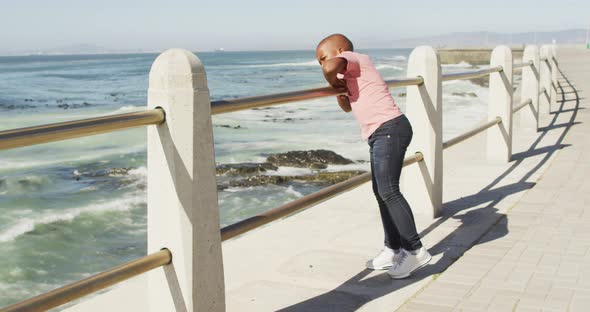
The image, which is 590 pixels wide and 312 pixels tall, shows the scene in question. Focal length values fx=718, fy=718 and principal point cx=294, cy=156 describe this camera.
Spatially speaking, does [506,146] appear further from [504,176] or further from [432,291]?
[432,291]

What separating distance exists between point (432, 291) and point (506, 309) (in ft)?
1.37

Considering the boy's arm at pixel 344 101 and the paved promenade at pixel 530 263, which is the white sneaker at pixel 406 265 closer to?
the paved promenade at pixel 530 263

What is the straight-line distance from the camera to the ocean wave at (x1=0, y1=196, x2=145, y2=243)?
951cm

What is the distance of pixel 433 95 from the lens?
5.28m

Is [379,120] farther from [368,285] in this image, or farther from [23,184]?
[23,184]

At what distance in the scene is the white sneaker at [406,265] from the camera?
3949 millimetres

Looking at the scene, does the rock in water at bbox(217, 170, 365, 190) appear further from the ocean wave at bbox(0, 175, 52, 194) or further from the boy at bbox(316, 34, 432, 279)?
the boy at bbox(316, 34, 432, 279)

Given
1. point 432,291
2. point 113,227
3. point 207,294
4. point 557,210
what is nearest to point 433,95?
point 557,210

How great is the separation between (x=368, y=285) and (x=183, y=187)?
5.12 ft

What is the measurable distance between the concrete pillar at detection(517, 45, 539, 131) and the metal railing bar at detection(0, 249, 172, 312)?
921 centimetres

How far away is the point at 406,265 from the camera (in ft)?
13.0

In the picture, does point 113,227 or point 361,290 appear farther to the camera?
point 113,227

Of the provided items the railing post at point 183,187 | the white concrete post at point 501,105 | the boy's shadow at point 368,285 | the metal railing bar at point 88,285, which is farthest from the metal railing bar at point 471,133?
the metal railing bar at point 88,285

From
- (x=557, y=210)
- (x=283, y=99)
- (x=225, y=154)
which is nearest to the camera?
(x=283, y=99)
